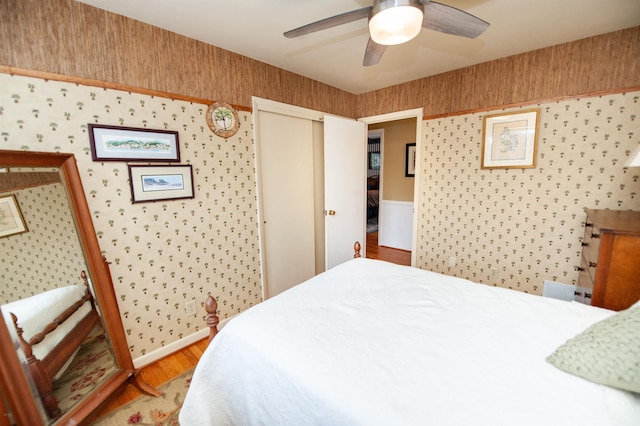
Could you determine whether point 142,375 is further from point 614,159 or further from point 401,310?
point 614,159

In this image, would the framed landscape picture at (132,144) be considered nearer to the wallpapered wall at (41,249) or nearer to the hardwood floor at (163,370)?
the wallpapered wall at (41,249)

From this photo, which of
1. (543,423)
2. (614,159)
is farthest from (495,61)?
(543,423)

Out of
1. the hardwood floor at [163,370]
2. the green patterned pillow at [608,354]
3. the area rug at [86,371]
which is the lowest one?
the hardwood floor at [163,370]

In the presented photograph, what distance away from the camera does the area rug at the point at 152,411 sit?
1564mm

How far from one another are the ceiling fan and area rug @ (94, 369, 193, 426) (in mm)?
2388

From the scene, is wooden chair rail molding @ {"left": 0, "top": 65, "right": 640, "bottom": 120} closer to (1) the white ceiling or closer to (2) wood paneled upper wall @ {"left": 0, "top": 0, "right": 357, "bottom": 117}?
(2) wood paneled upper wall @ {"left": 0, "top": 0, "right": 357, "bottom": 117}

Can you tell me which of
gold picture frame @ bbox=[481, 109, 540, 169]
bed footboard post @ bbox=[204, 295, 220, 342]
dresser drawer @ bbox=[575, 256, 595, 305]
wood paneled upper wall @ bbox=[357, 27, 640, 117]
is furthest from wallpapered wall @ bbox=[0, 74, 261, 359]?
dresser drawer @ bbox=[575, 256, 595, 305]

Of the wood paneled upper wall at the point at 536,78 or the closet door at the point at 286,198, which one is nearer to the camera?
the wood paneled upper wall at the point at 536,78

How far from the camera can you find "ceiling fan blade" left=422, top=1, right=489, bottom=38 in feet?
4.07

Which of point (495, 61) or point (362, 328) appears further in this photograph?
point (495, 61)

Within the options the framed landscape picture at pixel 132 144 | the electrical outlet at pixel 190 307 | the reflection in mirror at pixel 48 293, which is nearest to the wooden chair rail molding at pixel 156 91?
the framed landscape picture at pixel 132 144

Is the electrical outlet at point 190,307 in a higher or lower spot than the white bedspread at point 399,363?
lower

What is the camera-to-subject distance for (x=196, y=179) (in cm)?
219

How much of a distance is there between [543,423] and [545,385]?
18 cm
